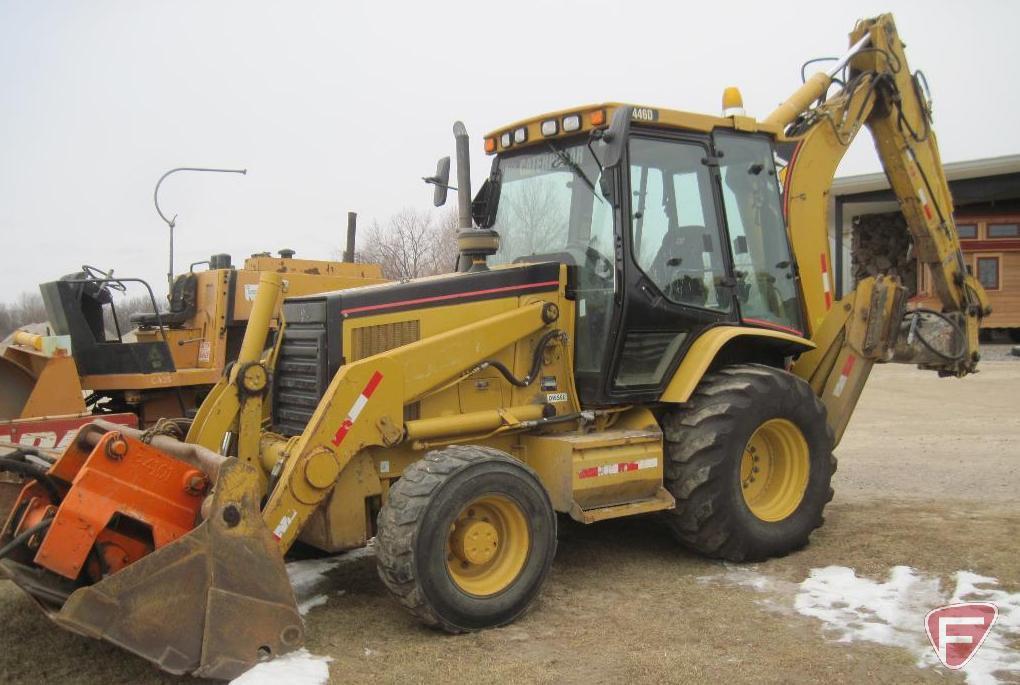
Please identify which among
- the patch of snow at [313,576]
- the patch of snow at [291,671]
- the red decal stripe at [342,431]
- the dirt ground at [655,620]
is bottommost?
the patch of snow at [313,576]

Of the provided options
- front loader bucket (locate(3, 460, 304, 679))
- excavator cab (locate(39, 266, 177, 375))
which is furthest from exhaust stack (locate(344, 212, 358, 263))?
front loader bucket (locate(3, 460, 304, 679))

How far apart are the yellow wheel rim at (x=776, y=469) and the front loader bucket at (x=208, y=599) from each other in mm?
3347

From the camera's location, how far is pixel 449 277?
558 cm

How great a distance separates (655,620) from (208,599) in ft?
7.48

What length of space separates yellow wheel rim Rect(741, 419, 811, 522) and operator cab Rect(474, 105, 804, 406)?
77 centimetres

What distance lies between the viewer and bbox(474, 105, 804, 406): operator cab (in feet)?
19.0

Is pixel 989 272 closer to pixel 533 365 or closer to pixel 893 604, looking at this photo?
pixel 893 604

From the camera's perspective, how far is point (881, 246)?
2638cm

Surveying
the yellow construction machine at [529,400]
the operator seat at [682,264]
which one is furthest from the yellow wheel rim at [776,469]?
the operator seat at [682,264]

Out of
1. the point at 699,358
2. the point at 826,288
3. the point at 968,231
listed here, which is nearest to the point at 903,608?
the point at 699,358

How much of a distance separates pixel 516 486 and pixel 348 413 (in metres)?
0.96

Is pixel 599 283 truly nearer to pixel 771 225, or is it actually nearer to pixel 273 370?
pixel 771 225

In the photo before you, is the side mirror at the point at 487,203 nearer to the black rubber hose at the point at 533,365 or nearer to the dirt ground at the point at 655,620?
the black rubber hose at the point at 533,365

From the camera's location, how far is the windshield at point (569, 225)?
19.2 feet
